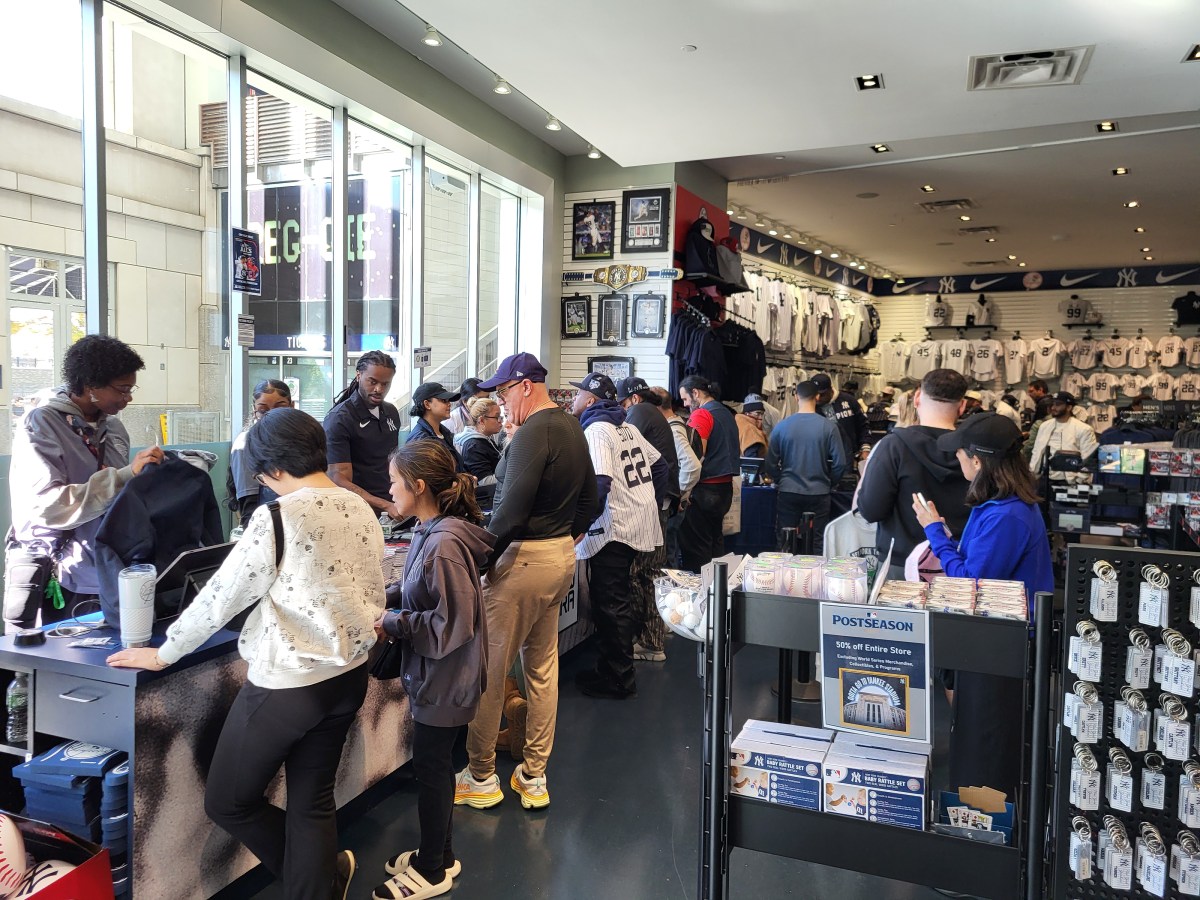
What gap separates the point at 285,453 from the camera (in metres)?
2.15

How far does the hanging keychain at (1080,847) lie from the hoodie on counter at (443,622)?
5.29ft

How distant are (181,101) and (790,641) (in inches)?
188

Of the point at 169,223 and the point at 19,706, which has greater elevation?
the point at 169,223

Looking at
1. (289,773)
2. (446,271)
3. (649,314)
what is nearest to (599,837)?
(289,773)

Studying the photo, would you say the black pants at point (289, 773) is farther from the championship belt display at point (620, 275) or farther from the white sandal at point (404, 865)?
the championship belt display at point (620, 275)

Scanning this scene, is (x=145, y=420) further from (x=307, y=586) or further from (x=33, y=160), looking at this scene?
(x=307, y=586)

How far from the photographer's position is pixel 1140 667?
1798mm

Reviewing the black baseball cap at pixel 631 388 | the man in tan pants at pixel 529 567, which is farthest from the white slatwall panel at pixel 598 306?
the man in tan pants at pixel 529 567

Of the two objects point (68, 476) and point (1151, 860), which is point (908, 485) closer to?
point (1151, 860)

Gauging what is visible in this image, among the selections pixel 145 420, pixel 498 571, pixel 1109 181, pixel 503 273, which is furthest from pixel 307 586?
pixel 1109 181

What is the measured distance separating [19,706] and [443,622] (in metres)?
1.19

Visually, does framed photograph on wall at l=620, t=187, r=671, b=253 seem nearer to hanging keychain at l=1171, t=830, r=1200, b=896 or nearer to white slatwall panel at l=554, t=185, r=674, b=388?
white slatwall panel at l=554, t=185, r=674, b=388

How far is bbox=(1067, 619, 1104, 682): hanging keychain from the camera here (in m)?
1.82

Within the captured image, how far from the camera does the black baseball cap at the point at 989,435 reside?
8.60 feet
